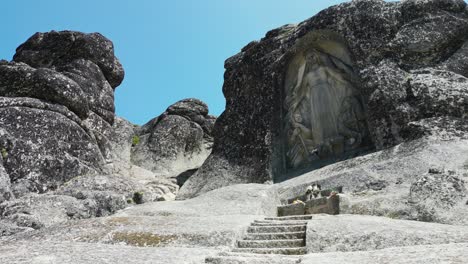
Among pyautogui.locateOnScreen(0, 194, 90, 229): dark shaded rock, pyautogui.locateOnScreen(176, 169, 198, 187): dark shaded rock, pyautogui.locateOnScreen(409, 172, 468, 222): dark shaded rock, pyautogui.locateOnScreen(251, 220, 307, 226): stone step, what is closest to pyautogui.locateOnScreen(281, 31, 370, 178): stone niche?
pyautogui.locateOnScreen(409, 172, 468, 222): dark shaded rock

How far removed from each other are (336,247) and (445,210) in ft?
9.20

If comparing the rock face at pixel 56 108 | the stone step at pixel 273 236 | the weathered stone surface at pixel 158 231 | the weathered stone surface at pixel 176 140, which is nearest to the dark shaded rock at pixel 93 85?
the rock face at pixel 56 108

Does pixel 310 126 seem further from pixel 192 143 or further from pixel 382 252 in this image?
pixel 192 143

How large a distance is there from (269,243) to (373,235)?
5.19 ft

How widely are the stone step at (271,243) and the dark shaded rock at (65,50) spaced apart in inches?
676

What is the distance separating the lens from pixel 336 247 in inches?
256

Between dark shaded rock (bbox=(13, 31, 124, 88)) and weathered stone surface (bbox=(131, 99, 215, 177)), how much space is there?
18.0 ft

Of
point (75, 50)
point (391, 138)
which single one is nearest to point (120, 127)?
point (75, 50)

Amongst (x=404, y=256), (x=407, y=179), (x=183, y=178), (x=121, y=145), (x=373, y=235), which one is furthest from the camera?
(x=121, y=145)

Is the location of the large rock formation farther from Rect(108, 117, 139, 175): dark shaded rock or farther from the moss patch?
the moss patch

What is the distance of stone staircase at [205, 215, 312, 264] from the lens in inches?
239

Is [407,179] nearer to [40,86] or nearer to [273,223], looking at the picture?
[273,223]

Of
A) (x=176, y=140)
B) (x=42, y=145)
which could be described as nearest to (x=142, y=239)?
(x=42, y=145)

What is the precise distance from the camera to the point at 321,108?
1586 cm
